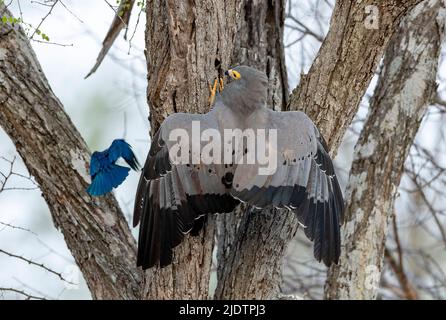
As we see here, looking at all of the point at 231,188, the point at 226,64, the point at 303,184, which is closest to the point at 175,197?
the point at 231,188

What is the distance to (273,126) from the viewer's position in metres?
5.14

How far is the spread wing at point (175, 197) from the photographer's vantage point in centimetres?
500

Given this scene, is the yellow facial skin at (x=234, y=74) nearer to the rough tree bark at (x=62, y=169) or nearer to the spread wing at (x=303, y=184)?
the spread wing at (x=303, y=184)

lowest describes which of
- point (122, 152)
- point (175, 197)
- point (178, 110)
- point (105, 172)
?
point (175, 197)

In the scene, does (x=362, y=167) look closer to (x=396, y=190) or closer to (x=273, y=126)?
(x=396, y=190)

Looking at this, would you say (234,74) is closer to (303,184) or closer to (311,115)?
(311,115)

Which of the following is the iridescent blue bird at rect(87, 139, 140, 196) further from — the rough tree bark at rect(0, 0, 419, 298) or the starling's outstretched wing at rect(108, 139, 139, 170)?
the rough tree bark at rect(0, 0, 419, 298)

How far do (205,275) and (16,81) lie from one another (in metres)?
1.91

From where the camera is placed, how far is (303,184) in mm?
5043

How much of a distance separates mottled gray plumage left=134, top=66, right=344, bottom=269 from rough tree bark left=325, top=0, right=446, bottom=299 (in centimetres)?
145

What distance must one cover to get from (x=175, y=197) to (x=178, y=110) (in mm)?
618

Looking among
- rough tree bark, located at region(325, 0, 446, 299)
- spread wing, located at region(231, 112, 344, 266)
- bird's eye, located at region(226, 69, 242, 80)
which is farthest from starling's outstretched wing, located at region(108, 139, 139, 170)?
rough tree bark, located at region(325, 0, 446, 299)

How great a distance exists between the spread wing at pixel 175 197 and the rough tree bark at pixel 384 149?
182 cm
